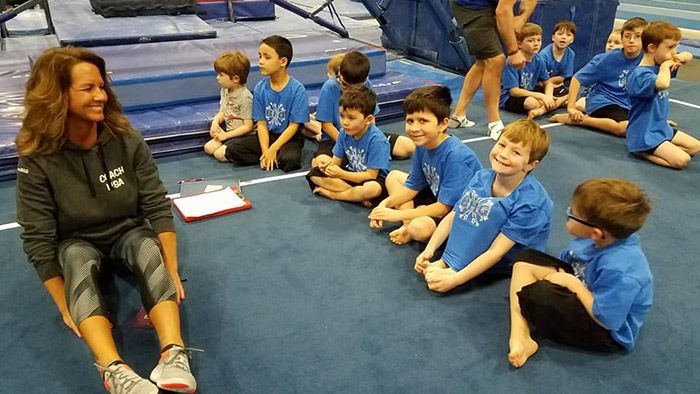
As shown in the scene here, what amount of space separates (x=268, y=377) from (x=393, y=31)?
578 cm

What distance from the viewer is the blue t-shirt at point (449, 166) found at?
2598mm

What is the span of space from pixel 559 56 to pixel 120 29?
426cm

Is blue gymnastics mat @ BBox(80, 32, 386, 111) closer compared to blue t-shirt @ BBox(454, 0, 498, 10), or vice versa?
blue t-shirt @ BBox(454, 0, 498, 10)

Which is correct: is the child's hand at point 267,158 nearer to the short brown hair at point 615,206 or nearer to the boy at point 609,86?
the short brown hair at point 615,206

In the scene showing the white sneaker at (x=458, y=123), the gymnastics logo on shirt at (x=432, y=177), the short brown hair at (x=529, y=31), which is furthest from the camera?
the short brown hair at (x=529, y=31)

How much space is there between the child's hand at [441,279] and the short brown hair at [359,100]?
0.97 metres

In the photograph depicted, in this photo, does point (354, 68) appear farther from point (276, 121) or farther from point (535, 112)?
point (535, 112)

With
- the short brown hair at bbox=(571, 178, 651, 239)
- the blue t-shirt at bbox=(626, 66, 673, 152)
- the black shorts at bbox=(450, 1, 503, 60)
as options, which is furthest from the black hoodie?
the blue t-shirt at bbox=(626, 66, 673, 152)

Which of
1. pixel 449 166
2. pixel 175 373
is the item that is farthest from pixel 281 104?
pixel 175 373

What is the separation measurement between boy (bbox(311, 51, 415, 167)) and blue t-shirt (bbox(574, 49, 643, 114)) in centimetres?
178

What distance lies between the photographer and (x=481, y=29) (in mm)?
4109

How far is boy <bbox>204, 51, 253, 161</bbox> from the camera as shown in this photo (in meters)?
3.73

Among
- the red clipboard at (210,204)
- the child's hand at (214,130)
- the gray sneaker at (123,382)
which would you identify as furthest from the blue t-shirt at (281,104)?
the gray sneaker at (123,382)

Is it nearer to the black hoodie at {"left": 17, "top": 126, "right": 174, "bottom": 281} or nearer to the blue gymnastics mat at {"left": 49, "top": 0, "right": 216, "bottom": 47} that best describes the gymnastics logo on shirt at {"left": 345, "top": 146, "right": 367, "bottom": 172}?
the black hoodie at {"left": 17, "top": 126, "right": 174, "bottom": 281}
